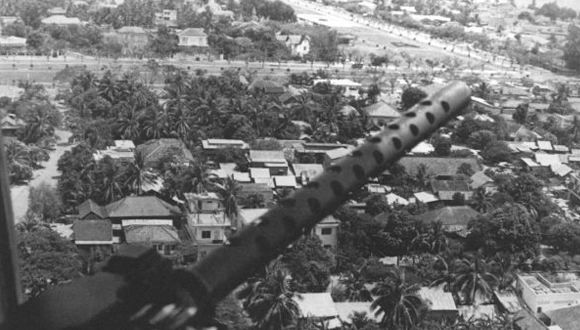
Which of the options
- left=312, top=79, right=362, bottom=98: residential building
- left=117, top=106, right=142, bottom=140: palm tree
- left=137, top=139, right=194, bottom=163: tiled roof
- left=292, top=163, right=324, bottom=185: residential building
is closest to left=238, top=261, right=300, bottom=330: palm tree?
left=292, top=163, right=324, bottom=185: residential building

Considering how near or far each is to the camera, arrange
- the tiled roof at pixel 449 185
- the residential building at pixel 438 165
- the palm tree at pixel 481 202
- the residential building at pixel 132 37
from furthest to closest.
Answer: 1. the residential building at pixel 132 37
2. the residential building at pixel 438 165
3. the tiled roof at pixel 449 185
4. the palm tree at pixel 481 202

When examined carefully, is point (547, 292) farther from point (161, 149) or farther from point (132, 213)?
point (161, 149)

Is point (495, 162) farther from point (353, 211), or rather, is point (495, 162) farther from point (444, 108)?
point (444, 108)

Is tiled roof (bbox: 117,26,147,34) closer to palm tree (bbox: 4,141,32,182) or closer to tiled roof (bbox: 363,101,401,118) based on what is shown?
tiled roof (bbox: 363,101,401,118)

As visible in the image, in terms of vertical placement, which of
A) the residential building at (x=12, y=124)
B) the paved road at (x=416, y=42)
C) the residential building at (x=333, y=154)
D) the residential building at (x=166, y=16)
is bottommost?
the paved road at (x=416, y=42)

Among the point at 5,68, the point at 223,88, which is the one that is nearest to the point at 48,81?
the point at 5,68

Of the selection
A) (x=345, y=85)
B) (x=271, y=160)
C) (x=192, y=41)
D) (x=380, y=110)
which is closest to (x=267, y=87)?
(x=345, y=85)

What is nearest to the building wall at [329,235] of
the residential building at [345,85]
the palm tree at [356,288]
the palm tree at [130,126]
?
the palm tree at [356,288]

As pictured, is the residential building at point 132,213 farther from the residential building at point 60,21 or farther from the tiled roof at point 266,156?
the residential building at point 60,21
